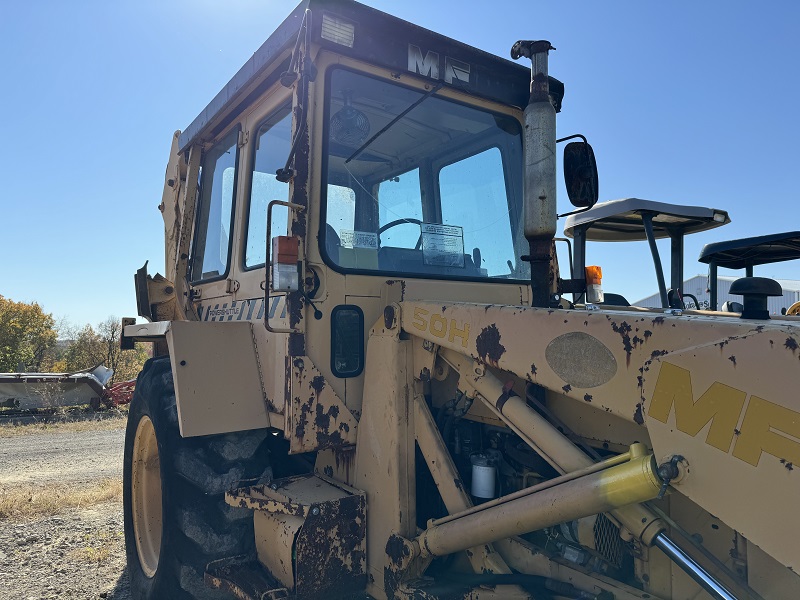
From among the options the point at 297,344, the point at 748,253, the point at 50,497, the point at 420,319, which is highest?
the point at 748,253

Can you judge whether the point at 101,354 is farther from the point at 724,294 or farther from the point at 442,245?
the point at 724,294

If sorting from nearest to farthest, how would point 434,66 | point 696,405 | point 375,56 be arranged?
1. point 696,405
2. point 375,56
3. point 434,66

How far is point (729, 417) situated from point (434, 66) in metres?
1.98

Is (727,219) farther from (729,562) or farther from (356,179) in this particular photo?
(729,562)

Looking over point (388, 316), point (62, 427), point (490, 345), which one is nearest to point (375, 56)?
point (388, 316)

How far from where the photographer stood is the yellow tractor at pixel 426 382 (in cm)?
148

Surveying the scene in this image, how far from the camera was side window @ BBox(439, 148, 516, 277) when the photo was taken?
2914 millimetres

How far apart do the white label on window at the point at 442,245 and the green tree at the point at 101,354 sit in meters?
19.1

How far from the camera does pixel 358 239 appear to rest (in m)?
2.59

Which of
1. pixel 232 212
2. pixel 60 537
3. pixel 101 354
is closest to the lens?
pixel 232 212

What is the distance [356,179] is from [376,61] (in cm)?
53

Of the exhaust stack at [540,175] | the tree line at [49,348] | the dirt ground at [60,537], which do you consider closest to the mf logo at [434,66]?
the exhaust stack at [540,175]

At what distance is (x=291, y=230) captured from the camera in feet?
7.85

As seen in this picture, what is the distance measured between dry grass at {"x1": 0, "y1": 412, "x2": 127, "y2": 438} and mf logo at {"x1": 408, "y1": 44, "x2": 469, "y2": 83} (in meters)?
10.0
